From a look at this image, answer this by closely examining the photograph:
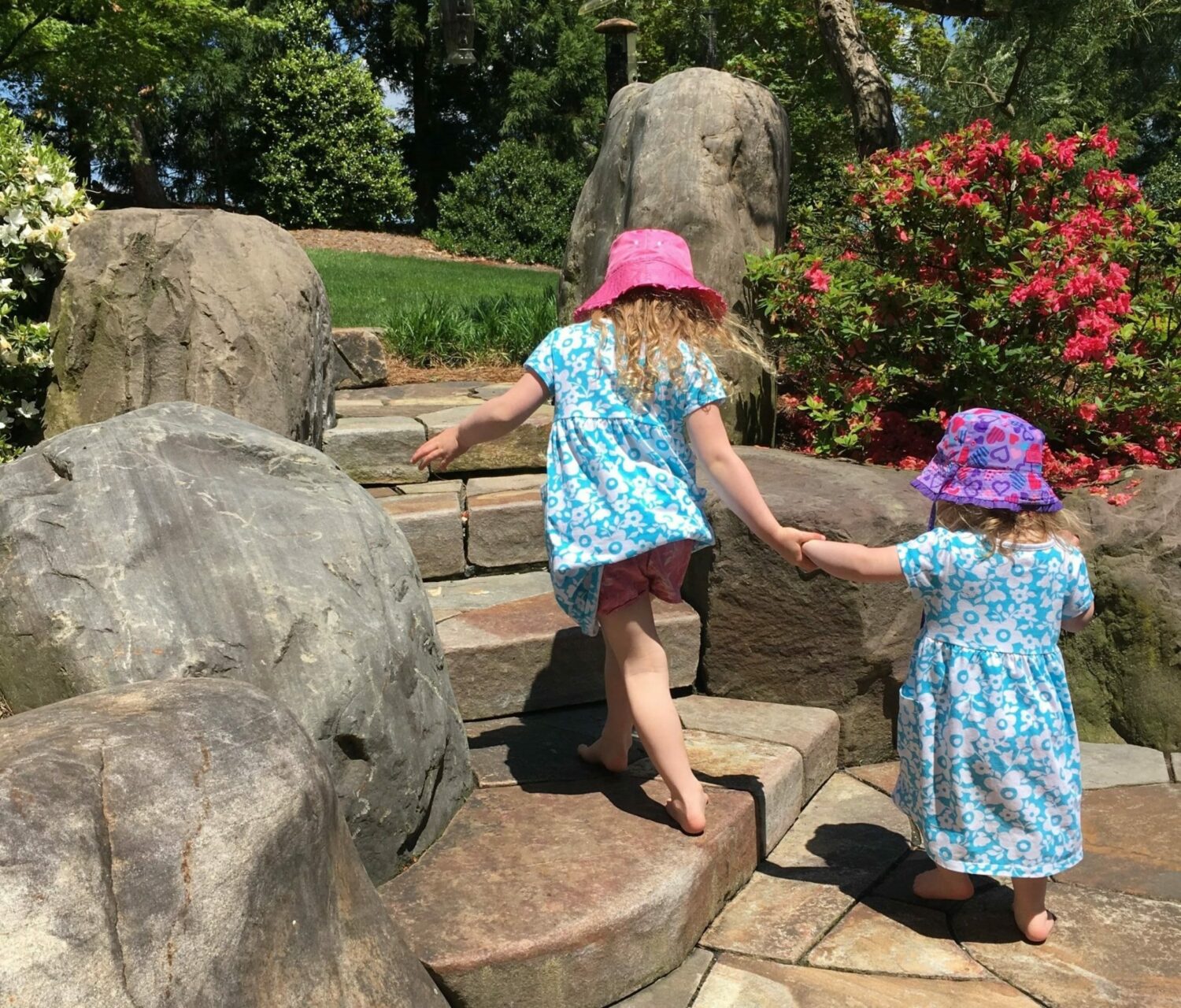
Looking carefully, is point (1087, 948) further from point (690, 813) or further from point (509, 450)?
point (509, 450)

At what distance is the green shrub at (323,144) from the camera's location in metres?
21.3

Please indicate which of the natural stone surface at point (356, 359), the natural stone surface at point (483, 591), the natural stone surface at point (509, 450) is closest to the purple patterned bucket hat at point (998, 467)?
the natural stone surface at point (483, 591)

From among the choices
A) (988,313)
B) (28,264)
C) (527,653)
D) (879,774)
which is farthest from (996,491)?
(28,264)

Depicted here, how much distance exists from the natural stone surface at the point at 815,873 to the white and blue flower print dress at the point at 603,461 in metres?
0.79

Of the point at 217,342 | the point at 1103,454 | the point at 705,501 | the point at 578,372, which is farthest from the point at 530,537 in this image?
the point at 1103,454

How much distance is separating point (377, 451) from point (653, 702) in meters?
2.43

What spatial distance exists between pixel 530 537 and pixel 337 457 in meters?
0.98

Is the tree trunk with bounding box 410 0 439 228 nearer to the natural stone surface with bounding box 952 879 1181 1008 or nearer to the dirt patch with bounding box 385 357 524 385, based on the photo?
the dirt patch with bounding box 385 357 524 385

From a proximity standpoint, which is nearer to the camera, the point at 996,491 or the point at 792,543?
the point at 996,491

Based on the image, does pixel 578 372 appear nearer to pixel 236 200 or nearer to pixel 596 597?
pixel 596 597

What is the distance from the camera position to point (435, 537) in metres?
4.23

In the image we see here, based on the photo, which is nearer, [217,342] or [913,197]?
[217,342]

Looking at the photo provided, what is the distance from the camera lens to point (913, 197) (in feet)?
16.0

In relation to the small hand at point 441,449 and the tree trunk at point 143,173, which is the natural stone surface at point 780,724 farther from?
the tree trunk at point 143,173
